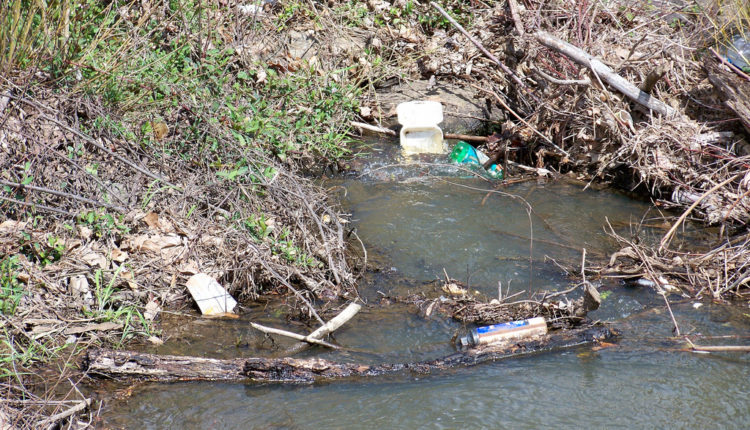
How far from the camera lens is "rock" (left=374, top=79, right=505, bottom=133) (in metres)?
6.95

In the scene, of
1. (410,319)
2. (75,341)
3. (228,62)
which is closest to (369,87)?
(228,62)

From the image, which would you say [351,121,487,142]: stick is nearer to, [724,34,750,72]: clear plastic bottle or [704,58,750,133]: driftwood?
[704,58,750,133]: driftwood

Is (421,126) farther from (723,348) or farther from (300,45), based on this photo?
(723,348)

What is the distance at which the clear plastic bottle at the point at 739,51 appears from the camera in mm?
5270

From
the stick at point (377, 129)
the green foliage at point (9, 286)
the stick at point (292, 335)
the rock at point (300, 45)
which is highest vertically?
the rock at point (300, 45)

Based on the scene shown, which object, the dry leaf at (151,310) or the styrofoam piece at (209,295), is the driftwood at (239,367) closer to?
the dry leaf at (151,310)

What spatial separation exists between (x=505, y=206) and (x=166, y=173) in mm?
2736

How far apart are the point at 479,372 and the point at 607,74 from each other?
130 inches

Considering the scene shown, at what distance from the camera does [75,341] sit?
138 inches

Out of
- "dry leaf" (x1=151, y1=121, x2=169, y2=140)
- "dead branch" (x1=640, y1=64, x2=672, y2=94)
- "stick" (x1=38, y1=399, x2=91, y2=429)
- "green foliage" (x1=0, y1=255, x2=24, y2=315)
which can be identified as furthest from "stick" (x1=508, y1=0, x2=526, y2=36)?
"stick" (x1=38, y1=399, x2=91, y2=429)

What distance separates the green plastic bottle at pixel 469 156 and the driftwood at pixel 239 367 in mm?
3084

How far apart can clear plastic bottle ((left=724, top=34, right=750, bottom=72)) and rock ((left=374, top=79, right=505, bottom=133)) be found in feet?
7.34

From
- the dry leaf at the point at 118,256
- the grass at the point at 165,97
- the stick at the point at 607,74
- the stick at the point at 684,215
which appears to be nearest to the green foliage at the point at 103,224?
the grass at the point at 165,97

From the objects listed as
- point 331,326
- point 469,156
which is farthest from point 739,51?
point 331,326
